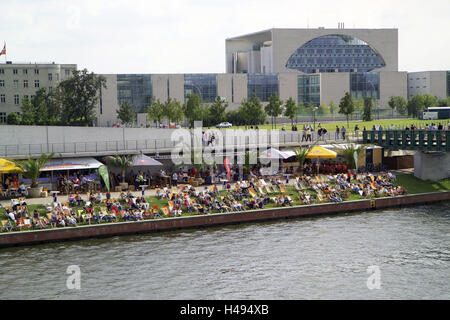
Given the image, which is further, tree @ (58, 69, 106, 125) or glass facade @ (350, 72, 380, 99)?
glass facade @ (350, 72, 380, 99)

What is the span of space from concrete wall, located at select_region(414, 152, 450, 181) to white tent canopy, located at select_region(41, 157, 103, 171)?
898 inches

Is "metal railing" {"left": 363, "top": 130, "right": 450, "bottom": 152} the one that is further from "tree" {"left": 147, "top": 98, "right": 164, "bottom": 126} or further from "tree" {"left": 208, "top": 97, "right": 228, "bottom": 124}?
"tree" {"left": 147, "top": 98, "right": 164, "bottom": 126}

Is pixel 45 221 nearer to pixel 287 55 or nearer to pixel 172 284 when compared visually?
pixel 172 284

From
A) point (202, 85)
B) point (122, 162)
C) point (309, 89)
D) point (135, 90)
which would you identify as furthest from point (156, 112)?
point (309, 89)

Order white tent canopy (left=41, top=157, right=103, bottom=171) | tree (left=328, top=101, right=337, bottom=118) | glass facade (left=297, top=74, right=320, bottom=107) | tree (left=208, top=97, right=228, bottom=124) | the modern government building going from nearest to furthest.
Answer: white tent canopy (left=41, top=157, right=103, bottom=171), tree (left=208, top=97, right=228, bottom=124), the modern government building, tree (left=328, top=101, right=337, bottom=118), glass facade (left=297, top=74, right=320, bottom=107)

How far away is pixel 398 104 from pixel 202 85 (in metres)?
30.4

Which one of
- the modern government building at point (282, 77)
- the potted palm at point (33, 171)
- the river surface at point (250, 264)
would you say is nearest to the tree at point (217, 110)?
the modern government building at point (282, 77)

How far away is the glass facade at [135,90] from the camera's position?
306 feet

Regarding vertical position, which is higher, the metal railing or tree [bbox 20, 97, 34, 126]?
tree [bbox 20, 97, 34, 126]

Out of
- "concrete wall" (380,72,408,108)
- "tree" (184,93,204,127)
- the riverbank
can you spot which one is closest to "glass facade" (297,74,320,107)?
"concrete wall" (380,72,408,108)

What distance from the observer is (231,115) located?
84438 mm

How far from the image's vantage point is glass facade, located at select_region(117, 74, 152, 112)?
9319 cm

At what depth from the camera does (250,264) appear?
2786 centimetres

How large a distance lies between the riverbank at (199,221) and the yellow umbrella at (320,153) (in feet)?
16.2
